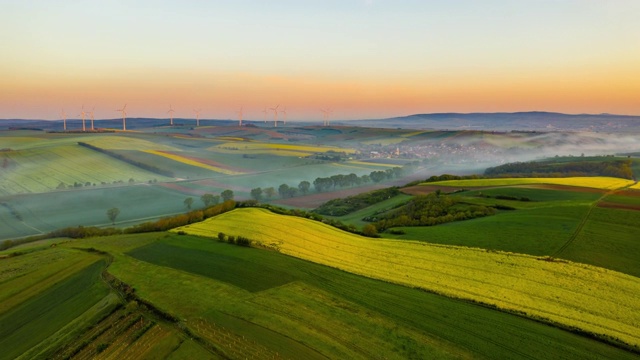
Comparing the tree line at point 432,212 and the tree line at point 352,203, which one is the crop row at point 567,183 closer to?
the tree line at point 352,203

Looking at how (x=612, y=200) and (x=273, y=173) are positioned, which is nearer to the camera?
(x=612, y=200)

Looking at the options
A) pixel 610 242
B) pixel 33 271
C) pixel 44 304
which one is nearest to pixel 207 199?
pixel 33 271

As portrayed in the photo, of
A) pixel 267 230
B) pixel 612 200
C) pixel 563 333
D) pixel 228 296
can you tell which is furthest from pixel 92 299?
pixel 612 200

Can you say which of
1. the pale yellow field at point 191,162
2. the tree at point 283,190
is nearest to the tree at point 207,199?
the tree at point 283,190

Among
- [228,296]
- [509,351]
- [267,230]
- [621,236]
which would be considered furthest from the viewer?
[267,230]

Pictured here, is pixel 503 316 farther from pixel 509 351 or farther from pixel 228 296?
pixel 228 296

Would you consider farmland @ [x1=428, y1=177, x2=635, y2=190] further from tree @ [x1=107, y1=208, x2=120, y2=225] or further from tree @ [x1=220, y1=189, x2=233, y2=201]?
tree @ [x1=107, y1=208, x2=120, y2=225]
